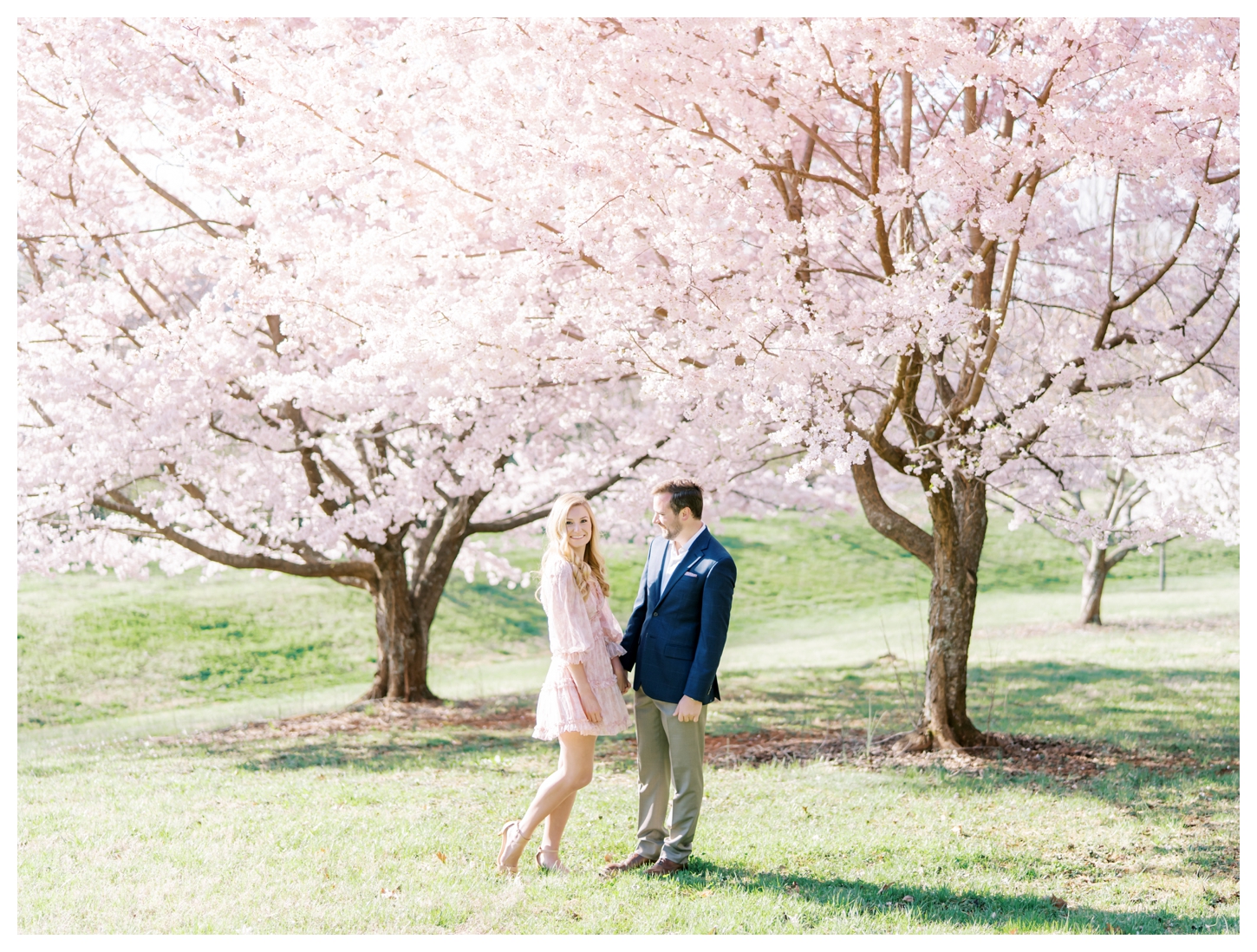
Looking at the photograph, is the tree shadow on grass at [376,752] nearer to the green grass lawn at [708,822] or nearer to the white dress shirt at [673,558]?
the green grass lawn at [708,822]

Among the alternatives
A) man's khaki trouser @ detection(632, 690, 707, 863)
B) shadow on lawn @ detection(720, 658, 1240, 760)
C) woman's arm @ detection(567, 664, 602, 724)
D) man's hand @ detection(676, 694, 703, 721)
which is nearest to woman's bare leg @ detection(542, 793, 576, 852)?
man's khaki trouser @ detection(632, 690, 707, 863)

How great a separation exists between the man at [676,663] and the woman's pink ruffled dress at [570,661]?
16 centimetres

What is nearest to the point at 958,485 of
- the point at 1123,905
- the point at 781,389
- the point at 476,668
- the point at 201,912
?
the point at 781,389

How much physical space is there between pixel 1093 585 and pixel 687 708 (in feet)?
61.5

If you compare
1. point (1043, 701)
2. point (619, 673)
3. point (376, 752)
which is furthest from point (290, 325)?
point (1043, 701)

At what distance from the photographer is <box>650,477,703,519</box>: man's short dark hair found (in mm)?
4949

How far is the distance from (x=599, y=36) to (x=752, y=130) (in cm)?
108

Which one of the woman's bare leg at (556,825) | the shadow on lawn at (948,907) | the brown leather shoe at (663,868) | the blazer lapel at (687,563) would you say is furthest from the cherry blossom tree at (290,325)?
the shadow on lawn at (948,907)

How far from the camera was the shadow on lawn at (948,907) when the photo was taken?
14.3 ft

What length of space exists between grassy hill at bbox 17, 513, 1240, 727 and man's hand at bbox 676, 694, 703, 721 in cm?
1118

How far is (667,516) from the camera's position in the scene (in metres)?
4.93

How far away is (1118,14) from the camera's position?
5.60 m

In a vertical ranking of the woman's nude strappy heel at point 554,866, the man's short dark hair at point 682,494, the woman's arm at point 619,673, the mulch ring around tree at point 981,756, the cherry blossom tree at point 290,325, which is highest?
the cherry blossom tree at point 290,325

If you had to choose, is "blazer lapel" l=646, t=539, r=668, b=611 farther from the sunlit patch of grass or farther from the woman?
the sunlit patch of grass
